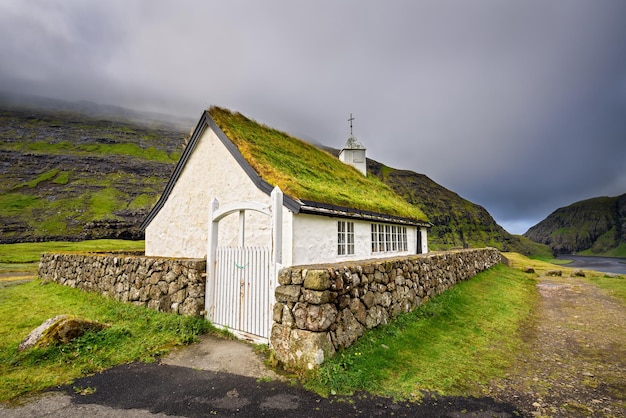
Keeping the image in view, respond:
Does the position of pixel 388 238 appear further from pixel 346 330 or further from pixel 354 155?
pixel 354 155

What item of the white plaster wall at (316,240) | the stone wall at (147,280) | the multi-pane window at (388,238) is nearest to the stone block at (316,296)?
the stone wall at (147,280)

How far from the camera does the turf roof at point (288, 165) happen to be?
→ 419 inches

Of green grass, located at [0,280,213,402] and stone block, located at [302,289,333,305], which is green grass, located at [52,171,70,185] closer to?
green grass, located at [0,280,213,402]

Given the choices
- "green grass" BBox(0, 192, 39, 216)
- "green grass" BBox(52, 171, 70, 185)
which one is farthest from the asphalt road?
"green grass" BBox(52, 171, 70, 185)

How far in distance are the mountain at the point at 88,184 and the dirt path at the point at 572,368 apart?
168ft

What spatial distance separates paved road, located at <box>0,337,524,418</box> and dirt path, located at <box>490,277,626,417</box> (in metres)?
0.78

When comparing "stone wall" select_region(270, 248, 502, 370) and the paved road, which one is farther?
"stone wall" select_region(270, 248, 502, 370)

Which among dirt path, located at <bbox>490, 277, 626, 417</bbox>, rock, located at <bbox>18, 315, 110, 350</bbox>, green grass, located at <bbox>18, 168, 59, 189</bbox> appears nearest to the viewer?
dirt path, located at <bbox>490, 277, 626, 417</bbox>

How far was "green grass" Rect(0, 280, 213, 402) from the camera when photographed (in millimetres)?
5160

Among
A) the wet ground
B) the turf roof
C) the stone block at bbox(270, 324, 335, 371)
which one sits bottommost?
the wet ground

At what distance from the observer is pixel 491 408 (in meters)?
4.37

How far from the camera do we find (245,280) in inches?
275

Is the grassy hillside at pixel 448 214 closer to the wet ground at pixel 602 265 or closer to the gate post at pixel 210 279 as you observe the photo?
the wet ground at pixel 602 265

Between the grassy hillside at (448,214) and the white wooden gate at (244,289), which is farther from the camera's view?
the grassy hillside at (448,214)
